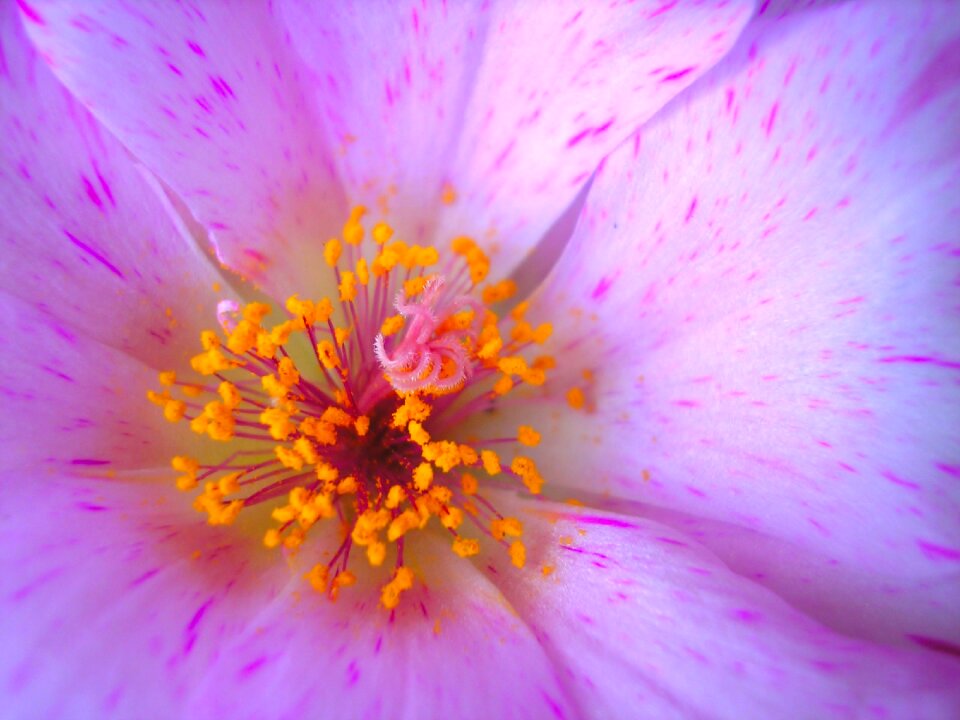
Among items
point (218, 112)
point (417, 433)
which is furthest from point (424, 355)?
point (218, 112)

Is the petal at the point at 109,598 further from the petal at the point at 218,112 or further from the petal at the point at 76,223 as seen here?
the petal at the point at 218,112

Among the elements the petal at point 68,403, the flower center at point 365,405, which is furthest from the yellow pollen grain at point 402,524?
the petal at point 68,403

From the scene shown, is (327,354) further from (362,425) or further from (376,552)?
(376,552)

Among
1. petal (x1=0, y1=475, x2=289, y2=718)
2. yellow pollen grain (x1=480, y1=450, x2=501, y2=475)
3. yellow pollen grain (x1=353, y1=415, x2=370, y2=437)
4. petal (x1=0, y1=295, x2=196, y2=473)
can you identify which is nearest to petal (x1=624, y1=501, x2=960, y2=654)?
yellow pollen grain (x1=480, y1=450, x2=501, y2=475)

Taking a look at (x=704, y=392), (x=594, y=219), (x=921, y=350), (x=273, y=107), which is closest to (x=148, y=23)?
(x=273, y=107)

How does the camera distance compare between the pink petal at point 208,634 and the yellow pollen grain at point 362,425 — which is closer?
the pink petal at point 208,634

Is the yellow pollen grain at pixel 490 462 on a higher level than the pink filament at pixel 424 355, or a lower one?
lower

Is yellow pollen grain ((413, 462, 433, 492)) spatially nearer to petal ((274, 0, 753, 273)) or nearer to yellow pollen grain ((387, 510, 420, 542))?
yellow pollen grain ((387, 510, 420, 542))
